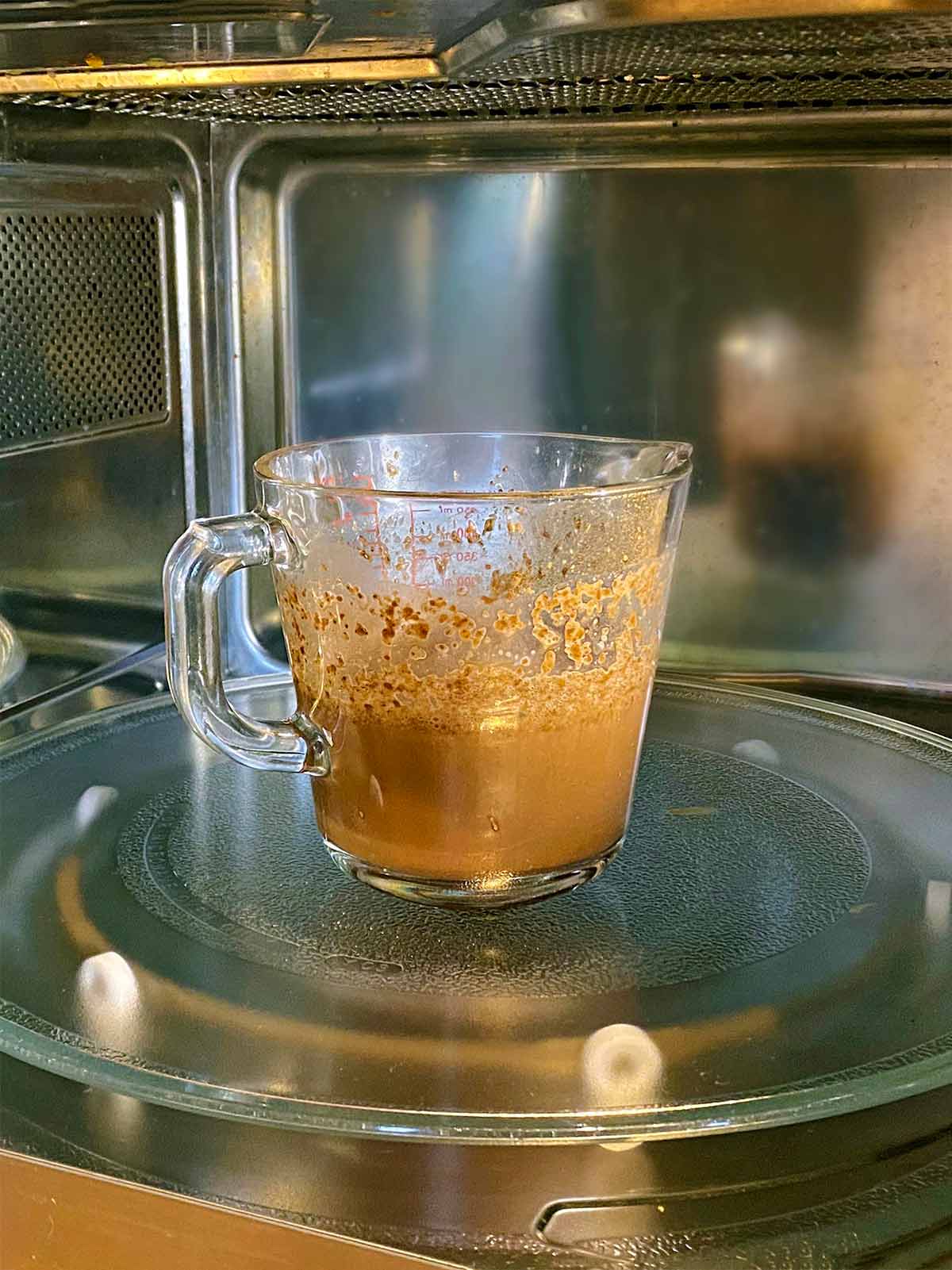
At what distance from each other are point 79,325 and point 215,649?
0.99 ft

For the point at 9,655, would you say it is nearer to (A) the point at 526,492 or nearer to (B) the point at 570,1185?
(A) the point at 526,492

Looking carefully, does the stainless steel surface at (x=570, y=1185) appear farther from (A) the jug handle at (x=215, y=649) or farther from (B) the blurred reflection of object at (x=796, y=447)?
(B) the blurred reflection of object at (x=796, y=447)

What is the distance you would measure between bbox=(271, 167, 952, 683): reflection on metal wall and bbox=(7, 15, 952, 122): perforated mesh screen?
0.18 ft

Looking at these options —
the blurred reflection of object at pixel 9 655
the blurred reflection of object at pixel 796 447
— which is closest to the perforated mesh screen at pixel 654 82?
the blurred reflection of object at pixel 796 447

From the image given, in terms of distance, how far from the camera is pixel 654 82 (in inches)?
23.5

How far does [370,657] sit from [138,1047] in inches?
5.8

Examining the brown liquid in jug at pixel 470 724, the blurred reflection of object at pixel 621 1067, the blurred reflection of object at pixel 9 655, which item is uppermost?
the brown liquid in jug at pixel 470 724

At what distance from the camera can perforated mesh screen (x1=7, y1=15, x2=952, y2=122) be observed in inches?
18.0

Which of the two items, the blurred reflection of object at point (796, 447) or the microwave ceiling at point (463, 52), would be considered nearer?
the microwave ceiling at point (463, 52)

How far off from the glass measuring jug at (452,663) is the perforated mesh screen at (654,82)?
148 millimetres

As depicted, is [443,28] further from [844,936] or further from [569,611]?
[844,936]

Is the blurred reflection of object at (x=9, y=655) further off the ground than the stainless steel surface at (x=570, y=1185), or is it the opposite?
the blurred reflection of object at (x=9, y=655)

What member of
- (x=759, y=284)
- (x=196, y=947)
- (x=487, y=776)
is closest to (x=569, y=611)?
(x=487, y=776)

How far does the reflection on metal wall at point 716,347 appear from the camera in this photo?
2.44 ft
